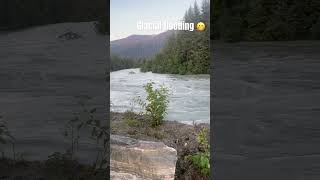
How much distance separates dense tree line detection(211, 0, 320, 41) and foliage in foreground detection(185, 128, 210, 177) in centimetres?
285

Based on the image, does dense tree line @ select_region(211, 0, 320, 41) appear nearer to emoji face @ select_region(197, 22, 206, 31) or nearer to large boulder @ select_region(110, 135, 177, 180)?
emoji face @ select_region(197, 22, 206, 31)

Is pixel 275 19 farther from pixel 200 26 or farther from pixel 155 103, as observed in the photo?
pixel 155 103

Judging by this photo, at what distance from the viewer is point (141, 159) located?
3.64m

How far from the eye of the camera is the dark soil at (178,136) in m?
3.70

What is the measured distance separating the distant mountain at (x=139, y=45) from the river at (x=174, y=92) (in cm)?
12

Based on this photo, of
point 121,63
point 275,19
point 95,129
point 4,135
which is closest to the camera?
point 121,63

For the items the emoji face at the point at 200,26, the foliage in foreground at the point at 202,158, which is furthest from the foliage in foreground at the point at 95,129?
the emoji face at the point at 200,26

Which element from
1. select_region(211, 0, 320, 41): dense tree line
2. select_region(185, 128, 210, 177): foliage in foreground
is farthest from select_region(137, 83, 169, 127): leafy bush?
select_region(211, 0, 320, 41): dense tree line

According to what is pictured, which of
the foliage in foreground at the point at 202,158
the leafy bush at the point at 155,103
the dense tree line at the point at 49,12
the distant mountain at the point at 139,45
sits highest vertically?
the dense tree line at the point at 49,12

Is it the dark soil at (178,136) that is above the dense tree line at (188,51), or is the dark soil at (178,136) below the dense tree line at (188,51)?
below

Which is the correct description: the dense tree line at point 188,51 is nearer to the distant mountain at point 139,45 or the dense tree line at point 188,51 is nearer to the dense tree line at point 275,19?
the distant mountain at point 139,45

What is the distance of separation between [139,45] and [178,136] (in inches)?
24.4

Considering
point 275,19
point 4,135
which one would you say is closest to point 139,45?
point 4,135

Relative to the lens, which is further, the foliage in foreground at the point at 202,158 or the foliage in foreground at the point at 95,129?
the foliage in foreground at the point at 95,129
